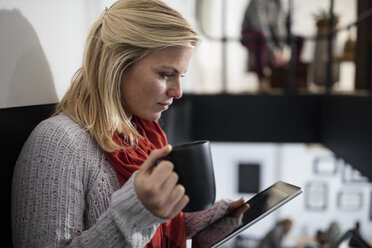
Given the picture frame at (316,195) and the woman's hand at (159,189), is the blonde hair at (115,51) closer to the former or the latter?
the woman's hand at (159,189)

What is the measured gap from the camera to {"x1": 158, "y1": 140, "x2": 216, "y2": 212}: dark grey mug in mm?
598

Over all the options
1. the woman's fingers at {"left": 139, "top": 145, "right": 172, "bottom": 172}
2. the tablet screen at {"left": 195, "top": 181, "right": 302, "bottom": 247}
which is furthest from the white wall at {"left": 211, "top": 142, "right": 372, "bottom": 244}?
the woman's fingers at {"left": 139, "top": 145, "right": 172, "bottom": 172}

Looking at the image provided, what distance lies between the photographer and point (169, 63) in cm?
79

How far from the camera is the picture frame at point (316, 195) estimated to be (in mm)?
6332

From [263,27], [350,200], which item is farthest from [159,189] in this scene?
[350,200]

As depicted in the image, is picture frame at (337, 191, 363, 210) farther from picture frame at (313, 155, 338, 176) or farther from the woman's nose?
the woman's nose

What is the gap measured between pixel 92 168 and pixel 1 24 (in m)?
0.32

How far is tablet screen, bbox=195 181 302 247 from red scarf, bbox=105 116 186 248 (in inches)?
2.5

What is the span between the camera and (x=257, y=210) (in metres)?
0.78

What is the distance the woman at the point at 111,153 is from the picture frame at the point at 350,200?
5.99m

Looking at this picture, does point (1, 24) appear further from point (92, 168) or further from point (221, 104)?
point (221, 104)

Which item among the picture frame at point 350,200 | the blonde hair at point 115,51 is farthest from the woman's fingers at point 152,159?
the picture frame at point 350,200

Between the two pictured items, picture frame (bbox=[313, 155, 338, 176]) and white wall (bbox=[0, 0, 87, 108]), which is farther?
picture frame (bbox=[313, 155, 338, 176])

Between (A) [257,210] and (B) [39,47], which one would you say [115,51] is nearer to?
(B) [39,47]
